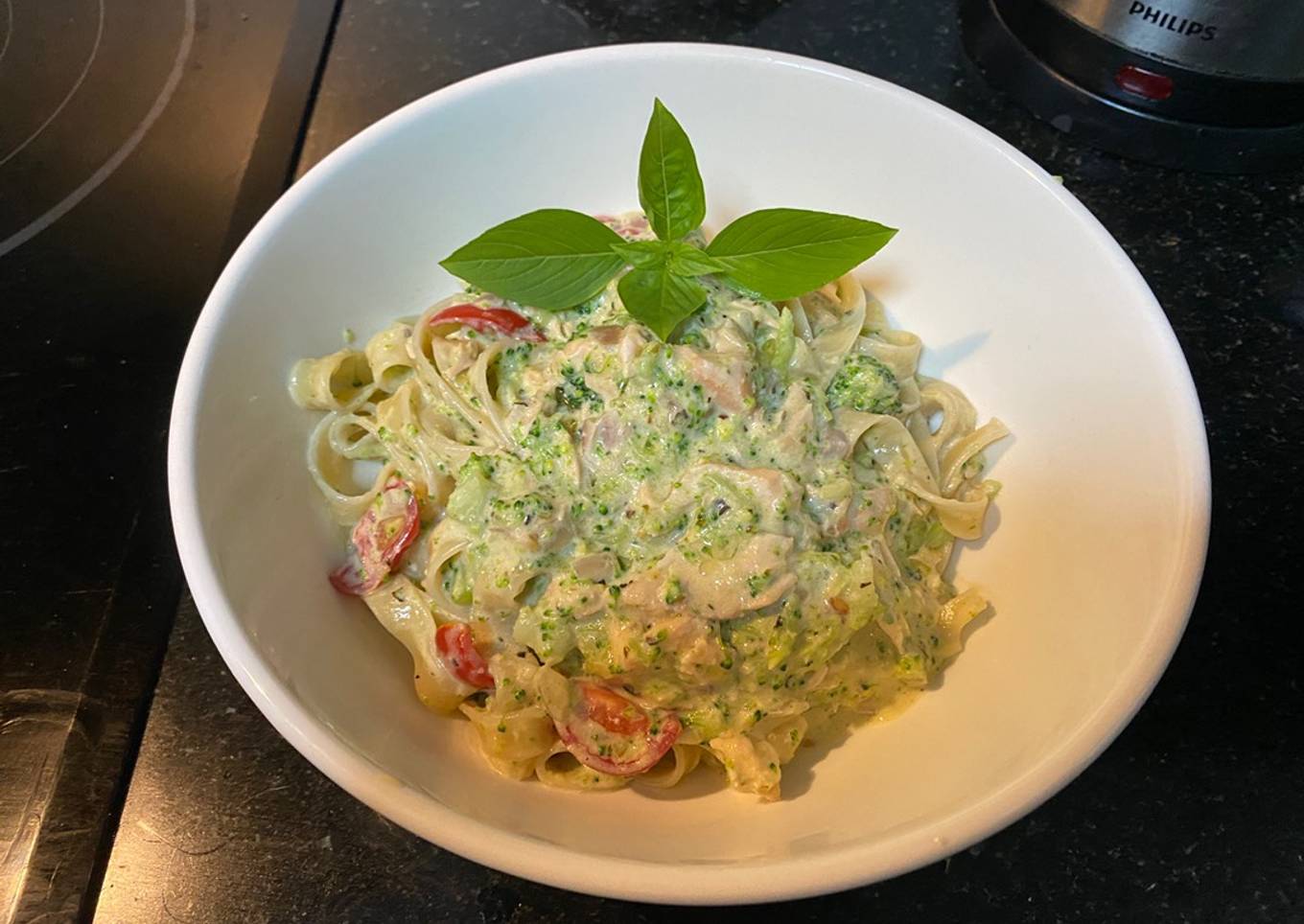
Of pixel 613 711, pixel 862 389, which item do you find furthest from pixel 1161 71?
pixel 613 711

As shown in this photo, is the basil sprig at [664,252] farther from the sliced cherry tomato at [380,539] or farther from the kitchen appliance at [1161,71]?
the kitchen appliance at [1161,71]

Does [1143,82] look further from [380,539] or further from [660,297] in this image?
[380,539]

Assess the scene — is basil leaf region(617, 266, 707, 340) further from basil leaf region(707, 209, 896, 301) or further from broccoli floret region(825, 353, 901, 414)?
broccoli floret region(825, 353, 901, 414)

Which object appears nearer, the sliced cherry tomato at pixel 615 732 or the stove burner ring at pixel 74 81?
the sliced cherry tomato at pixel 615 732

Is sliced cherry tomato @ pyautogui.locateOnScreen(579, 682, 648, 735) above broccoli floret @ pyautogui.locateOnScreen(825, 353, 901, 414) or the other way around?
the other way around

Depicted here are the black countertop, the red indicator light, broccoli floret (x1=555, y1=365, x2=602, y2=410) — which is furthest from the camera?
the red indicator light

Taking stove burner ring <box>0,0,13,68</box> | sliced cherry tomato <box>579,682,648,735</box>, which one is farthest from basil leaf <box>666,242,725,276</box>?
stove burner ring <box>0,0,13,68</box>

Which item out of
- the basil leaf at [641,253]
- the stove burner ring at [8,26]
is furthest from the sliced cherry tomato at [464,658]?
the stove burner ring at [8,26]

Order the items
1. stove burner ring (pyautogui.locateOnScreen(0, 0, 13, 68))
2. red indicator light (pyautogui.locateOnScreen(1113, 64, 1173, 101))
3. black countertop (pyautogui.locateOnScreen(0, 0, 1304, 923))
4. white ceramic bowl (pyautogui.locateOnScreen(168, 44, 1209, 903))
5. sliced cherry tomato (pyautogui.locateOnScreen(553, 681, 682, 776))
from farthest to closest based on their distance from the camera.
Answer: stove burner ring (pyautogui.locateOnScreen(0, 0, 13, 68))
red indicator light (pyautogui.locateOnScreen(1113, 64, 1173, 101))
black countertop (pyautogui.locateOnScreen(0, 0, 1304, 923))
sliced cherry tomato (pyautogui.locateOnScreen(553, 681, 682, 776))
white ceramic bowl (pyautogui.locateOnScreen(168, 44, 1209, 903))
